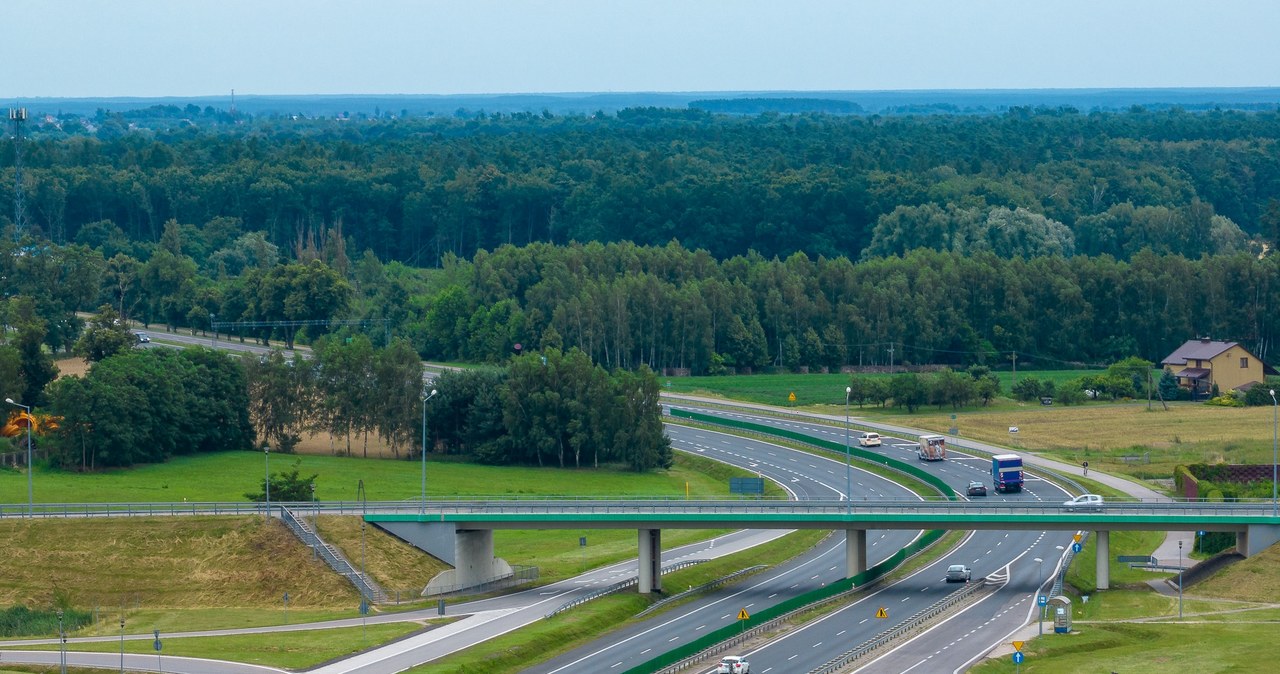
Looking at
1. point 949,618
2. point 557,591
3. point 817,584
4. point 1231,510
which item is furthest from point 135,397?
point 1231,510

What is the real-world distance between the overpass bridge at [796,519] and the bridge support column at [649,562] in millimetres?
53

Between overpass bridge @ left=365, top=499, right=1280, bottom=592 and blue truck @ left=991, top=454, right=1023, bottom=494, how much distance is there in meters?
23.6

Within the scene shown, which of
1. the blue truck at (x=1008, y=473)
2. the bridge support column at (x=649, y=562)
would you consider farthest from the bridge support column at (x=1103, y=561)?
the blue truck at (x=1008, y=473)

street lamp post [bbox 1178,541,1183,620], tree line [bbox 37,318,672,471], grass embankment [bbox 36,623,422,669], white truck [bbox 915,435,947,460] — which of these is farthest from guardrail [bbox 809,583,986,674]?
tree line [bbox 37,318,672,471]

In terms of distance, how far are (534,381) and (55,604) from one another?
5445 centimetres

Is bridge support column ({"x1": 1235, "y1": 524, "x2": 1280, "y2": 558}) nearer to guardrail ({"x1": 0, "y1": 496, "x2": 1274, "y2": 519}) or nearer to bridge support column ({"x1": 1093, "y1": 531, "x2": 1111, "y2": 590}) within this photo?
guardrail ({"x1": 0, "y1": 496, "x2": 1274, "y2": 519})

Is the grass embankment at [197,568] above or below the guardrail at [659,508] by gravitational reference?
below

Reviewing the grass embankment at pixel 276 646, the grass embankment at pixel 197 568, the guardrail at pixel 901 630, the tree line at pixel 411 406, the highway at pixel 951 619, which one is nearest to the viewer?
the guardrail at pixel 901 630

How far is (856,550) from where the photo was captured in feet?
347

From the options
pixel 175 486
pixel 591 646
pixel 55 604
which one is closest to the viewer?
pixel 591 646

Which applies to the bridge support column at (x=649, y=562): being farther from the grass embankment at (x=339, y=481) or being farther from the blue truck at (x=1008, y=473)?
the blue truck at (x=1008, y=473)

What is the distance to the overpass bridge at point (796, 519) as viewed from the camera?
102 metres

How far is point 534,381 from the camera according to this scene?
148m

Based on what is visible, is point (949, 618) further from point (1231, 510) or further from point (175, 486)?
point (175, 486)
